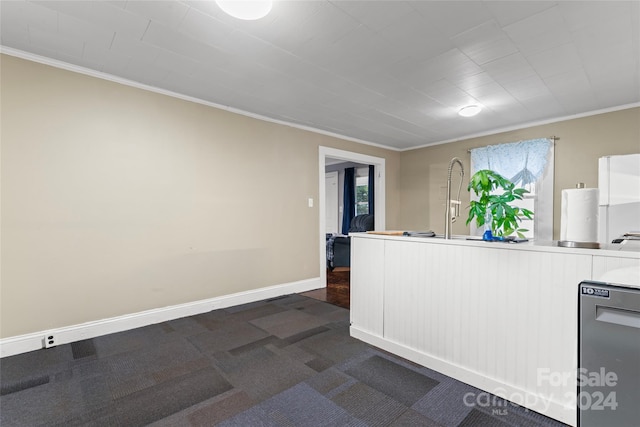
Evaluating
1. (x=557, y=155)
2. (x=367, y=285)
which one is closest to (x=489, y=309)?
(x=367, y=285)

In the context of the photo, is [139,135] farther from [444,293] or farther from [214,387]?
[444,293]

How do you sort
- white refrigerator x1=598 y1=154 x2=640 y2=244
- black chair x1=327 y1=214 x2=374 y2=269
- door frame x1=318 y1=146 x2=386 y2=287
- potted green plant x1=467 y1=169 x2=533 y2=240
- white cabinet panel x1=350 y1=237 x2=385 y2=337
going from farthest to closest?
black chair x1=327 y1=214 x2=374 y2=269 < door frame x1=318 y1=146 x2=386 y2=287 < white refrigerator x1=598 y1=154 x2=640 y2=244 < white cabinet panel x1=350 y1=237 x2=385 y2=337 < potted green plant x1=467 y1=169 x2=533 y2=240

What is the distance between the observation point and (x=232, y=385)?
1945 millimetres

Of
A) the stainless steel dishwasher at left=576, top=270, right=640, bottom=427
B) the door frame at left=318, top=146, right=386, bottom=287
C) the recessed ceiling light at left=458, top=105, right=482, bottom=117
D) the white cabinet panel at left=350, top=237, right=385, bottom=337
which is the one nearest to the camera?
the stainless steel dishwasher at left=576, top=270, right=640, bottom=427

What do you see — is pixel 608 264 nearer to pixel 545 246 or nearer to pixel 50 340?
pixel 545 246

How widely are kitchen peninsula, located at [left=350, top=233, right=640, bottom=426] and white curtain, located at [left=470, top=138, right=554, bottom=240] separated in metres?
2.90

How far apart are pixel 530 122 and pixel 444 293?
3512mm

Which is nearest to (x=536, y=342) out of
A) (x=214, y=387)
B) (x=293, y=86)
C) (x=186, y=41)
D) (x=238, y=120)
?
(x=214, y=387)

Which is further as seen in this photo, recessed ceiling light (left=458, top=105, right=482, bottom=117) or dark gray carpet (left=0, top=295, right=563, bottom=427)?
recessed ceiling light (left=458, top=105, right=482, bottom=117)

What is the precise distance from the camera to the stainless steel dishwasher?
1.00 m

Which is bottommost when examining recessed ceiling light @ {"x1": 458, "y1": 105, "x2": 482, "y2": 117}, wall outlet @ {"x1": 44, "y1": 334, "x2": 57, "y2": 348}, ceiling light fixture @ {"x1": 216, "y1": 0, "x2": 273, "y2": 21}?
wall outlet @ {"x1": 44, "y1": 334, "x2": 57, "y2": 348}

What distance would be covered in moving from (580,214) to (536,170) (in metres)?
3.12

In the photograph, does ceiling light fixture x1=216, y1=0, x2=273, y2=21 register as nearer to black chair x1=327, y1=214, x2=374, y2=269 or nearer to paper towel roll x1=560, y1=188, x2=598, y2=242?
paper towel roll x1=560, y1=188, x2=598, y2=242

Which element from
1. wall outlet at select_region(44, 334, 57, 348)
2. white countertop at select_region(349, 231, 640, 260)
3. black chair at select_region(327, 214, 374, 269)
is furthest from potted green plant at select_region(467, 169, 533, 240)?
Answer: black chair at select_region(327, 214, 374, 269)
